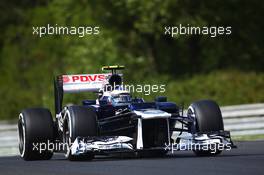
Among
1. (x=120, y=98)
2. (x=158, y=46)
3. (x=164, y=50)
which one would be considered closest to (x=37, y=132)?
(x=120, y=98)

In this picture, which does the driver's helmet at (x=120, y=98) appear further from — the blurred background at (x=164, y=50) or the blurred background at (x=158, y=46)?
the blurred background at (x=158, y=46)

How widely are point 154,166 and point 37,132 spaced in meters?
3.08

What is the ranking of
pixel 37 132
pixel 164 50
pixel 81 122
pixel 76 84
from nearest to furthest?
pixel 81 122 < pixel 37 132 < pixel 76 84 < pixel 164 50

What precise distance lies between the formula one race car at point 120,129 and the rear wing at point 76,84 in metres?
0.76

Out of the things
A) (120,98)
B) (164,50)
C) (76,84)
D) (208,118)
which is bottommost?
(208,118)

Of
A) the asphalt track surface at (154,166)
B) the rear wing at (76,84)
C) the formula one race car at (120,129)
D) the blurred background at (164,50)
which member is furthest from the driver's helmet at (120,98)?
the blurred background at (164,50)

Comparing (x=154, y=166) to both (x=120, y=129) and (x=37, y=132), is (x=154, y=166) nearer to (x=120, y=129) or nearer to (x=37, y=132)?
(x=120, y=129)

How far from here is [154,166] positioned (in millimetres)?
13820

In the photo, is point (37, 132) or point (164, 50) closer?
point (37, 132)

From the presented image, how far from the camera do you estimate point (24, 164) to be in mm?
15672

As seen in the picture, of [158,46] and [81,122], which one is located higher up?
[158,46]

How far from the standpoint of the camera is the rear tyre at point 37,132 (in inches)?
639

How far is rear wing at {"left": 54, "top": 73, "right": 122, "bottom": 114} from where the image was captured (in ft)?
57.5

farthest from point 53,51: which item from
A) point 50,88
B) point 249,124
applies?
point 249,124
